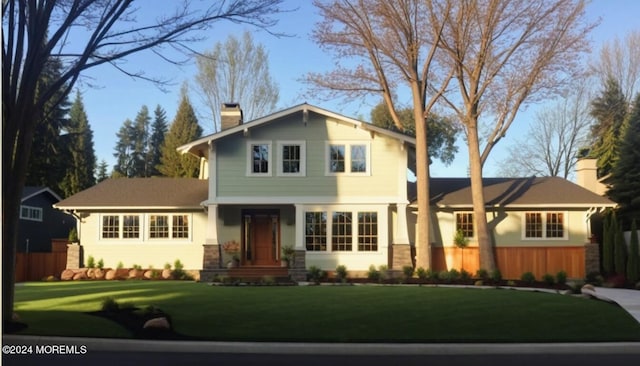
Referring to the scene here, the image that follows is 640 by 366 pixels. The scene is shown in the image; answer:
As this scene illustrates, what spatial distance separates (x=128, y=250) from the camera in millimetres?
27391

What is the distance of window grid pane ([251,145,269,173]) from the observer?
84.2 ft

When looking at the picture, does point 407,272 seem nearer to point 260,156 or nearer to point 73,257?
point 260,156

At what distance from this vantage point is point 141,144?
2783 inches

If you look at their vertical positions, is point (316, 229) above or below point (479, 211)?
below

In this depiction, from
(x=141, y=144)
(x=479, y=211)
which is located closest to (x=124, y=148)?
(x=141, y=144)

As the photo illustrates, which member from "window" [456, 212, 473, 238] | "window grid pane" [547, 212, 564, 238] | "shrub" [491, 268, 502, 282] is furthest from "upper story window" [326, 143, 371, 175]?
"window grid pane" [547, 212, 564, 238]

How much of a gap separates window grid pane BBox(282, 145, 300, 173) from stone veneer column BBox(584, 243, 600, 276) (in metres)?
12.0

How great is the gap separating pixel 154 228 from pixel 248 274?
5310 mm

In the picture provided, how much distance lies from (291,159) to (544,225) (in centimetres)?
1073

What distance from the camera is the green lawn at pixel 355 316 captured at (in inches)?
475

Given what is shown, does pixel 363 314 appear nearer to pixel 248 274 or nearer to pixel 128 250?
pixel 248 274

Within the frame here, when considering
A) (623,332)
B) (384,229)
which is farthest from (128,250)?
(623,332)

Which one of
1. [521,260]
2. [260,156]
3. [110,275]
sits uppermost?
[260,156]

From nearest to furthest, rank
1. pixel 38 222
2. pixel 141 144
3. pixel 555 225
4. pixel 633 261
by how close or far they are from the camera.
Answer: pixel 633 261, pixel 555 225, pixel 38 222, pixel 141 144
